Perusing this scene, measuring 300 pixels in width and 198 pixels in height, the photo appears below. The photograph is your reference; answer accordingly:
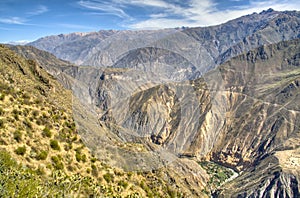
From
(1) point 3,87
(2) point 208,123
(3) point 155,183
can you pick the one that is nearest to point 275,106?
(2) point 208,123

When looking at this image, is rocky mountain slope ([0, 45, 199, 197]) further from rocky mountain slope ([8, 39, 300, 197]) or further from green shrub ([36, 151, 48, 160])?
rocky mountain slope ([8, 39, 300, 197])

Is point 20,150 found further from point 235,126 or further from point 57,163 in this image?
point 235,126

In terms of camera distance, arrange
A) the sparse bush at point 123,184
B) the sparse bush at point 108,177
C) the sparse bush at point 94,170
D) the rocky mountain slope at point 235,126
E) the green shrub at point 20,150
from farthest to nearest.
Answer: the rocky mountain slope at point 235,126, the sparse bush at point 123,184, the sparse bush at point 108,177, the sparse bush at point 94,170, the green shrub at point 20,150

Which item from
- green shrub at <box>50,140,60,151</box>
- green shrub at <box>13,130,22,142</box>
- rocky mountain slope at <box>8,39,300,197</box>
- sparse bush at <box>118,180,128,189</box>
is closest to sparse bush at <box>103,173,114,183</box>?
sparse bush at <box>118,180,128,189</box>

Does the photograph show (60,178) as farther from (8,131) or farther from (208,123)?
(208,123)

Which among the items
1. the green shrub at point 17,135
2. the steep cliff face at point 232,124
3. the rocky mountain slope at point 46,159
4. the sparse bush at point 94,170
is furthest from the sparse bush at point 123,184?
the steep cliff face at point 232,124

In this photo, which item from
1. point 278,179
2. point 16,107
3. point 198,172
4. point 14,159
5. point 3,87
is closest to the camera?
point 14,159

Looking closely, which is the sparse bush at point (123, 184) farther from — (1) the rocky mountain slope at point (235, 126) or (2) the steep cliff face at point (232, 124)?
(2) the steep cliff face at point (232, 124)

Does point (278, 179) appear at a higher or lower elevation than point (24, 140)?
lower

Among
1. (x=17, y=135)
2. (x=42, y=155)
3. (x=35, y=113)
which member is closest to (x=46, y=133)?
(x=35, y=113)

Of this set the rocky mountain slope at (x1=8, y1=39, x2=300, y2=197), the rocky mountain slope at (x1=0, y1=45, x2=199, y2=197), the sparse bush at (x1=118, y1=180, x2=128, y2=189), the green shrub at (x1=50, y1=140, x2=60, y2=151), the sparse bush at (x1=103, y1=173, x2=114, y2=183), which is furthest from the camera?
the rocky mountain slope at (x1=8, y1=39, x2=300, y2=197)

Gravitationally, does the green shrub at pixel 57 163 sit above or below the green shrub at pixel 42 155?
below
